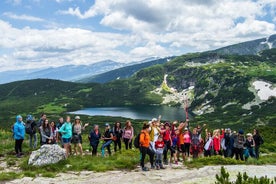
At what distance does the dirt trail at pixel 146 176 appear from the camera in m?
14.6

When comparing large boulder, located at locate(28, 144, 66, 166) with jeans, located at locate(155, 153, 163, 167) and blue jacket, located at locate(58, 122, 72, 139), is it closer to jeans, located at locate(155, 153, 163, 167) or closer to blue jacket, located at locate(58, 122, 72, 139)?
blue jacket, located at locate(58, 122, 72, 139)

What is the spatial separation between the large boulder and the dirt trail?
186cm

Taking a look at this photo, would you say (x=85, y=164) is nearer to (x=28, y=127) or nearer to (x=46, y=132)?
(x=46, y=132)

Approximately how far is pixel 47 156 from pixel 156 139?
5.94 m

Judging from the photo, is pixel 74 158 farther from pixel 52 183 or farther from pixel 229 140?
pixel 229 140

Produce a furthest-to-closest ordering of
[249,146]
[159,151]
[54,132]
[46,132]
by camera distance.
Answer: [249,146] → [54,132] → [46,132] → [159,151]

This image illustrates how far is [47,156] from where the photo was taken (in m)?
17.8

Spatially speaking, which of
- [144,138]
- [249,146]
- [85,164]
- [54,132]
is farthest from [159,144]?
[249,146]

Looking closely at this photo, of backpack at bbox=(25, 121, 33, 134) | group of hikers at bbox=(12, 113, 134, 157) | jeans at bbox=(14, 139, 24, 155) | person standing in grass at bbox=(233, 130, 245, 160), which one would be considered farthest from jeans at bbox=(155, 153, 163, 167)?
backpack at bbox=(25, 121, 33, 134)

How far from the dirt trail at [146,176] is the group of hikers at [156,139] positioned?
120 centimetres

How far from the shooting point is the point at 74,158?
19.3 metres

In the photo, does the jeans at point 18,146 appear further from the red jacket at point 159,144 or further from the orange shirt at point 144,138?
the red jacket at point 159,144

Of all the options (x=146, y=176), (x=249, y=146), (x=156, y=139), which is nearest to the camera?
(x=146, y=176)

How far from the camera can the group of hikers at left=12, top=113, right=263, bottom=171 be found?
17.7 m
